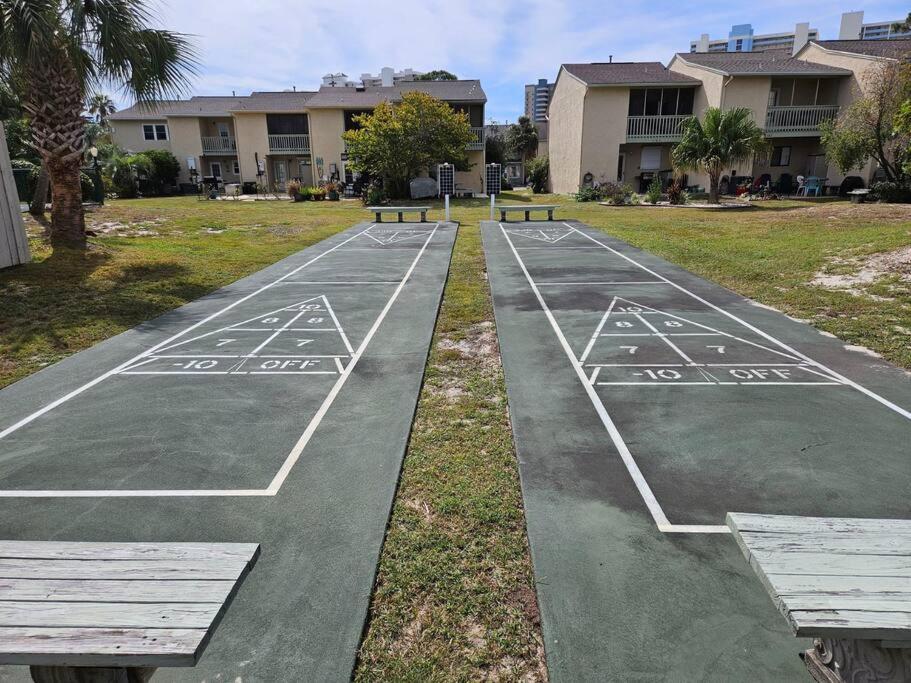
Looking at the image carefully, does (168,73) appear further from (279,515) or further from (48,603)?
(48,603)

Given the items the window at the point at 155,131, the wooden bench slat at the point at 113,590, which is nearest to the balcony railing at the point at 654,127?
the window at the point at 155,131

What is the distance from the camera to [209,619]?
2145 millimetres

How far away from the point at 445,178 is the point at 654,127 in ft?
40.3

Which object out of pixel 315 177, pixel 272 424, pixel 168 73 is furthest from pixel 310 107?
pixel 272 424

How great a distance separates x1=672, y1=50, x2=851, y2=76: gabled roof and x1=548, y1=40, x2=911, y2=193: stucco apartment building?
0.05 m

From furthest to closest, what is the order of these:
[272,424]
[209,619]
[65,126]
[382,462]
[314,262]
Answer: [314,262] → [65,126] → [272,424] → [382,462] → [209,619]

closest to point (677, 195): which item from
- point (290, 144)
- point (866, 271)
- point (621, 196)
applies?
point (621, 196)

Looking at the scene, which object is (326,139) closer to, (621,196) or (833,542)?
(621,196)

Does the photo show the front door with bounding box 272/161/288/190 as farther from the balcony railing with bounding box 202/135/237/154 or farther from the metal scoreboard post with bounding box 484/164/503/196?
the metal scoreboard post with bounding box 484/164/503/196

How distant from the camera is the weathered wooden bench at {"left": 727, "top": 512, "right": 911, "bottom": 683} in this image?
2.14 m

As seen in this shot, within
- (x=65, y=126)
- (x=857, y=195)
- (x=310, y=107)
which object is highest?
(x=310, y=107)

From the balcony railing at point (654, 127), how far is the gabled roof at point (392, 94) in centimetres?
1002

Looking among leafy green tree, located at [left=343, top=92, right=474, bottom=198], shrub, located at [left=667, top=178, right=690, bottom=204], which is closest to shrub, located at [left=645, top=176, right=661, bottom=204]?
shrub, located at [left=667, top=178, right=690, bottom=204]

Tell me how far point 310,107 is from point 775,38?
156317 millimetres
